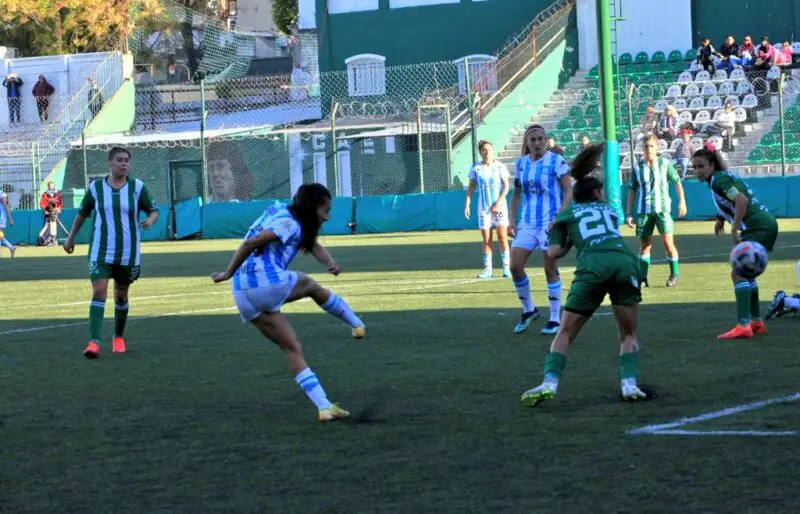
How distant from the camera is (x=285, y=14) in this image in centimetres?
6994

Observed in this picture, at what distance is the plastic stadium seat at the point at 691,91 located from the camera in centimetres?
4125

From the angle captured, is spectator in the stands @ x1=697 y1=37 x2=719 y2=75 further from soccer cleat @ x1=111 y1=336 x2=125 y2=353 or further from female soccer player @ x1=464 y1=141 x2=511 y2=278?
soccer cleat @ x1=111 y1=336 x2=125 y2=353

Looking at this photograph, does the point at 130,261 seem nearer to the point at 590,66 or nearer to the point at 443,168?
the point at 443,168

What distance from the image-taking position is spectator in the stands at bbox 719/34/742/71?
42031 millimetres

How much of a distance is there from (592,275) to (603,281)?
8cm

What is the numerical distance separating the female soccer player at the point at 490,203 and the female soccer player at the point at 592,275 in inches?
441

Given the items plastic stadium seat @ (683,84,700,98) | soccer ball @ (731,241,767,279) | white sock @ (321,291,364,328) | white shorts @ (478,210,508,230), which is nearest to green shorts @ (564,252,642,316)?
white sock @ (321,291,364,328)

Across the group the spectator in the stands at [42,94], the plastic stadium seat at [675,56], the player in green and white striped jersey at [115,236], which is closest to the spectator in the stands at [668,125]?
the plastic stadium seat at [675,56]

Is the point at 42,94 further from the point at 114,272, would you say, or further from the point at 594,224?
the point at 594,224

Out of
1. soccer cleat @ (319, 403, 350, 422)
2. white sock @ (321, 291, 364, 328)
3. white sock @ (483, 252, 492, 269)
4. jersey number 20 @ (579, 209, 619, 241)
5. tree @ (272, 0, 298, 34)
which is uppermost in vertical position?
tree @ (272, 0, 298, 34)

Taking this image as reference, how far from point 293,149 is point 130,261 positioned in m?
33.8

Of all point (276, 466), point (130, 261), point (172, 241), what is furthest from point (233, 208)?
point (276, 466)

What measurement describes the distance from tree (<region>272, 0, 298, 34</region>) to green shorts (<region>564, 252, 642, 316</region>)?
199 feet

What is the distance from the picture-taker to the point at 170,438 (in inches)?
341
